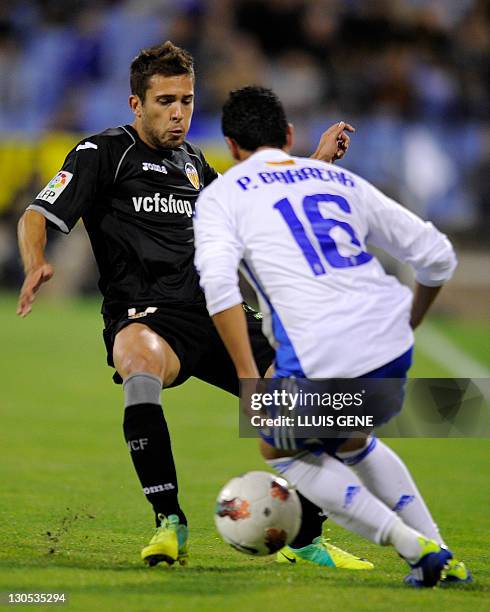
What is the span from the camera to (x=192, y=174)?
A: 6.00 meters

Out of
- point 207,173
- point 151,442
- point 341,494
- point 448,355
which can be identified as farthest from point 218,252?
point 448,355

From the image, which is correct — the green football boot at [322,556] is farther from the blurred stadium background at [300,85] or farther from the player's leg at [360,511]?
the blurred stadium background at [300,85]

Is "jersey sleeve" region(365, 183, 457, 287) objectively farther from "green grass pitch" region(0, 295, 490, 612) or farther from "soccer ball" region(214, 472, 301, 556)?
"green grass pitch" region(0, 295, 490, 612)

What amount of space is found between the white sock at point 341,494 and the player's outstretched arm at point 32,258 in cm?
128

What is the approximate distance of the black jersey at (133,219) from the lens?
557 centimetres

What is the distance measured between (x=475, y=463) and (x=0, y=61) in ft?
48.0

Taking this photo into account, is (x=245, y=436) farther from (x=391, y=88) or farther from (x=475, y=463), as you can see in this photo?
(x=391, y=88)

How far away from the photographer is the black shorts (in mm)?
5445

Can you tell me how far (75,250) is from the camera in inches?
761

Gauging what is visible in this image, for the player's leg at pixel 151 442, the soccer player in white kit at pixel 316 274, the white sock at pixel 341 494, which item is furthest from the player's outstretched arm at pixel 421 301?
the player's leg at pixel 151 442

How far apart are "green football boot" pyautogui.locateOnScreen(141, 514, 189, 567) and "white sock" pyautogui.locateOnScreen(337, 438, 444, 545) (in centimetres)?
83

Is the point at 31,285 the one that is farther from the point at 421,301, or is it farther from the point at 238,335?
the point at 421,301

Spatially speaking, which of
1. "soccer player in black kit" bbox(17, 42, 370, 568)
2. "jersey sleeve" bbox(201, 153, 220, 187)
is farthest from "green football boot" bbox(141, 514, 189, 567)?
"jersey sleeve" bbox(201, 153, 220, 187)

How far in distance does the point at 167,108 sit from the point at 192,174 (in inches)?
19.0
